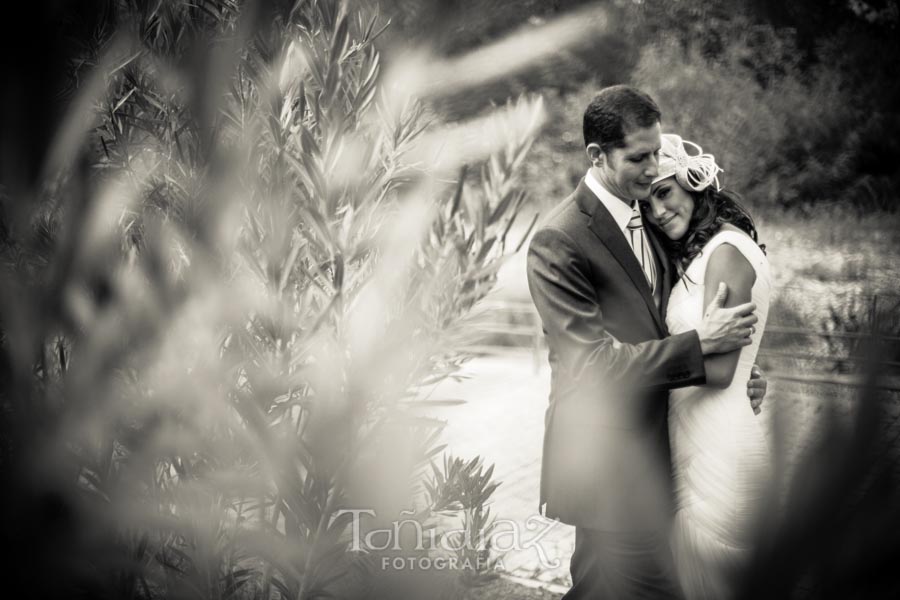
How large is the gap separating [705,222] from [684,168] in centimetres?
15

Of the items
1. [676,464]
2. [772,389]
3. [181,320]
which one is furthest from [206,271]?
[676,464]

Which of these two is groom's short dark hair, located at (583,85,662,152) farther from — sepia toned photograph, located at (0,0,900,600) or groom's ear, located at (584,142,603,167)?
sepia toned photograph, located at (0,0,900,600)

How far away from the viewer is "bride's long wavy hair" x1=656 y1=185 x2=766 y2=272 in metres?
1.83

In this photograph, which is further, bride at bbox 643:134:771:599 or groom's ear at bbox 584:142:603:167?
groom's ear at bbox 584:142:603:167

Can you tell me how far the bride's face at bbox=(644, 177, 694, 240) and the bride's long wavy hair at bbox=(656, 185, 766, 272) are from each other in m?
0.02

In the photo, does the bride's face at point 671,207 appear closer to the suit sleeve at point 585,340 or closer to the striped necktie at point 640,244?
the striped necktie at point 640,244

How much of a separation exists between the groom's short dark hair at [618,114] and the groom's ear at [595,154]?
0.04ft

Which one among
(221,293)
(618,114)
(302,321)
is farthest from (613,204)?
(221,293)

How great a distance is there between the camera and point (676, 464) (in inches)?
65.4

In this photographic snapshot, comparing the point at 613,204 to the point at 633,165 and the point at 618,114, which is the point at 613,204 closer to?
the point at 633,165

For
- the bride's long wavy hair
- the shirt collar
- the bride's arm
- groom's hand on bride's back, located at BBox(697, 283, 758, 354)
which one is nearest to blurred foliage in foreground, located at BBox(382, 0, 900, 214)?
the bride's long wavy hair

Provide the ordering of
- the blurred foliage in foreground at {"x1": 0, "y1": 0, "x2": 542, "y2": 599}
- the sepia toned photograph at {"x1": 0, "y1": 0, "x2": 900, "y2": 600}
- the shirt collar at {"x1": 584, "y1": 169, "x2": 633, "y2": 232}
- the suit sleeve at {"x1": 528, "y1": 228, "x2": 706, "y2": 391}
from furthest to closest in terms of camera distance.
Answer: the shirt collar at {"x1": 584, "y1": 169, "x2": 633, "y2": 232}
the suit sleeve at {"x1": 528, "y1": 228, "x2": 706, "y2": 391}
the blurred foliage in foreground at {"x1": 0, "y1": 0, "x2": 542, "y2": 599}
the sepia toned photograph at {"x1": 0, "y1": 0, "x2": 900, "y2": 600}

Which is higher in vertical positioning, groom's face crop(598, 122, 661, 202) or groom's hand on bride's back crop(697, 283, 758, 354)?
groom's face crop(598, 122, 661, 202)

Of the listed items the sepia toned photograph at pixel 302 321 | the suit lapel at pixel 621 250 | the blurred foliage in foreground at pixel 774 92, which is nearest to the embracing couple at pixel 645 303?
the suit lapel at pixel 621 250
